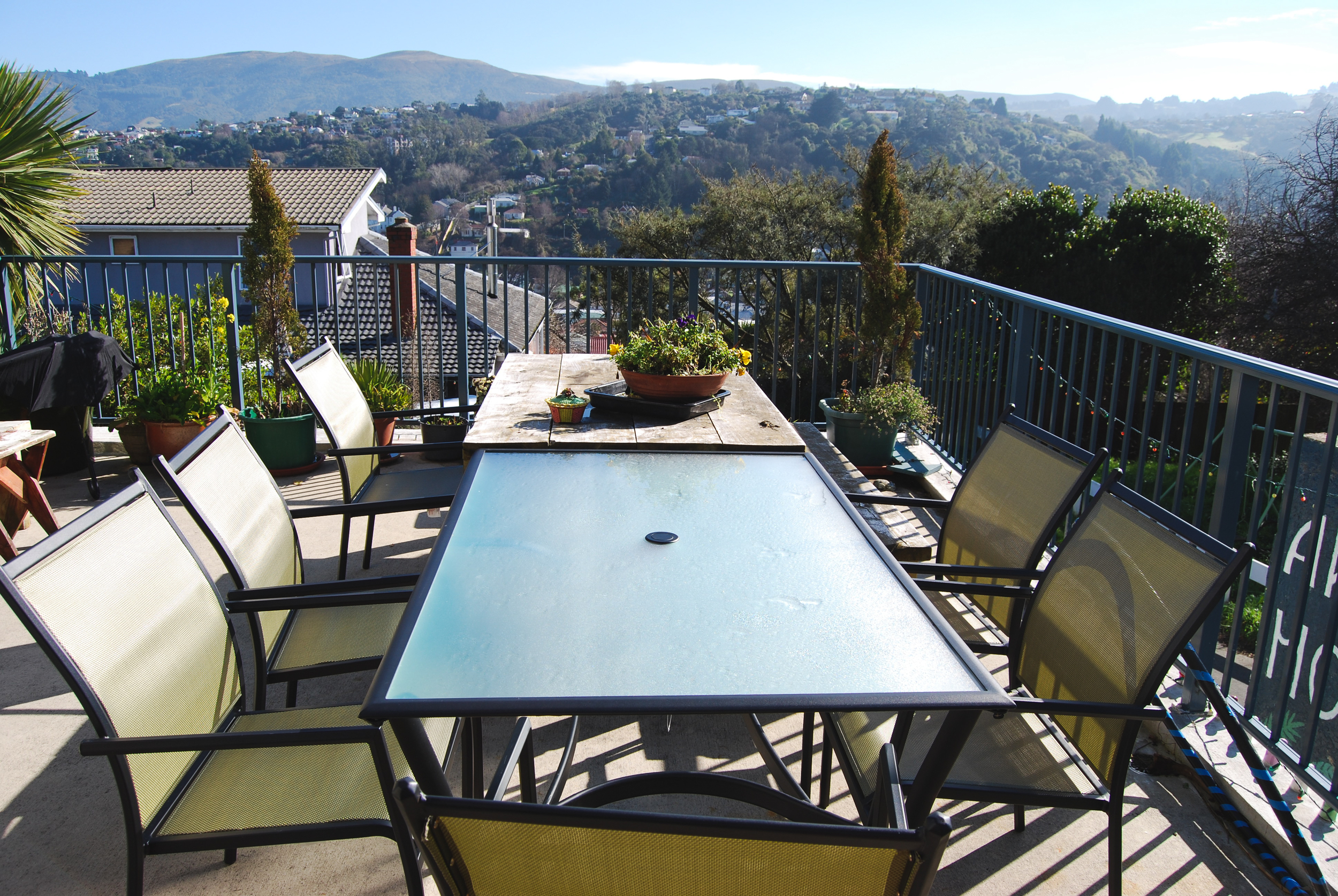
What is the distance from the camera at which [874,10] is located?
23359 mm

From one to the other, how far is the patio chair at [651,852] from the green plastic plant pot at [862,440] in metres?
3.83

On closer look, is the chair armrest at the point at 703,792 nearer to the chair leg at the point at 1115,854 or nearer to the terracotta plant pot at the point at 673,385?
the chair leg at the point at 1115,854

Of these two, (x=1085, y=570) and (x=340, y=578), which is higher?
(x=1085, y=570)

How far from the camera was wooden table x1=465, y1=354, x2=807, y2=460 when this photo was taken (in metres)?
2.53

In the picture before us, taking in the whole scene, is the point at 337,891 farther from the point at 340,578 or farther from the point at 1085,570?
the point at 1085,570

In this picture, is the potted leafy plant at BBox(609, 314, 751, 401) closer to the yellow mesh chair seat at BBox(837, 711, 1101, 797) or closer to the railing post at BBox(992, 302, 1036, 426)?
the yellow mesh chair seat at BBox(837, 711, 1101, 797)

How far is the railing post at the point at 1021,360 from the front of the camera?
11.6 ft

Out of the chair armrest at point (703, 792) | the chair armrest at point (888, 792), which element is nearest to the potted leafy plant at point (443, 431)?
the chair armrest at point (703, 792)

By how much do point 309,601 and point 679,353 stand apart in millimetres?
1406

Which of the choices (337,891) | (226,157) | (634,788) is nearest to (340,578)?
(337,891)

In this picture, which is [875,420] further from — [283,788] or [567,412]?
[283,788]

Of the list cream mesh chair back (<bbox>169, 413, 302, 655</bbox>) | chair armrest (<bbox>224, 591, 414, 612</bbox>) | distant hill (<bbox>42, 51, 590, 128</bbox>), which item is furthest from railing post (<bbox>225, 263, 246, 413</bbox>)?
distant hill (<bbox>42, 51, 590, 128</bbox>)

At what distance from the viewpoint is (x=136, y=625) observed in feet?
4.69

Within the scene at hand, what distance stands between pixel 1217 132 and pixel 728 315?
70833mm
